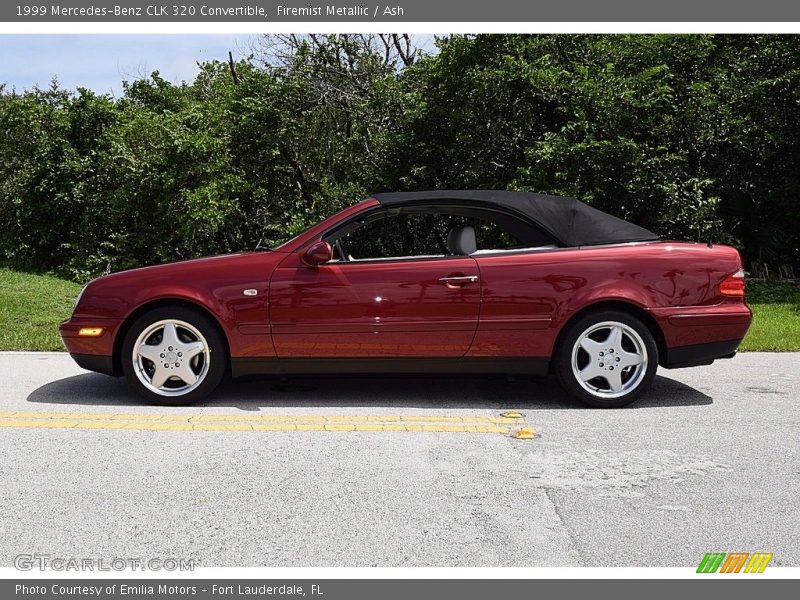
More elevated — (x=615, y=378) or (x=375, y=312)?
(x=375, y=312)

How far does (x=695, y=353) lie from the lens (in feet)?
20.9

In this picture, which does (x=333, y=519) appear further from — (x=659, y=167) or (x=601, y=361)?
(x=659, y=167)

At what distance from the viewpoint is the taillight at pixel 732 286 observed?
21.0 feet

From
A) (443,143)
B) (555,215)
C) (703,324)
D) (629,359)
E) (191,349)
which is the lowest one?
(629,359)

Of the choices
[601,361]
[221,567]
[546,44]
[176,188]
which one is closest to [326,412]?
[601,361]

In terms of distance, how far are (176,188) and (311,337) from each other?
41.7 ft

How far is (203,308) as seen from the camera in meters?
6.29

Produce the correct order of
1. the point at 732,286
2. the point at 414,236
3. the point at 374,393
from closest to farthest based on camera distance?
1. the point at 732,286
2. the point at 374,393
3. the point at 414,236

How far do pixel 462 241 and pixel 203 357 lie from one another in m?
2.04

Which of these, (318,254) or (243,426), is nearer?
(243,426)

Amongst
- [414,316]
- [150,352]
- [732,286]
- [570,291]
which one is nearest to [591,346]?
[570,291]

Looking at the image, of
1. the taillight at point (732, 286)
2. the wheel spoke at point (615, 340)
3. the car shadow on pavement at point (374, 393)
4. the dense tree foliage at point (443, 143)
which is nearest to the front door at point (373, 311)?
the car shadow on pavement at point (374, 393)

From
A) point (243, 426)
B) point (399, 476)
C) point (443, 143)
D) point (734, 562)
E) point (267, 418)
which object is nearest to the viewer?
point (734, 562)

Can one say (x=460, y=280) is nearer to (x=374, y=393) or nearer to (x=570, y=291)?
(x=570, y=291)
